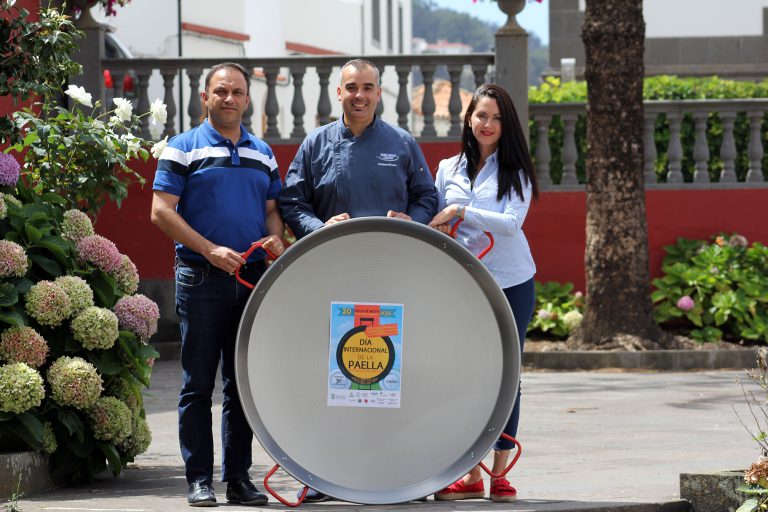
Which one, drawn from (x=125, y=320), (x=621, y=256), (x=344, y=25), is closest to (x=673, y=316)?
(x=621, y=256)

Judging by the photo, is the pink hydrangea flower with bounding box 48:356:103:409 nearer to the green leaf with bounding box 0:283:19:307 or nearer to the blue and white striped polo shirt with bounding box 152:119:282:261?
the green leaf with bounding box 0:283:19:307

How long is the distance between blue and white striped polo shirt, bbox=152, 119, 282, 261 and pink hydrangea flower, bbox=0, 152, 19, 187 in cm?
136

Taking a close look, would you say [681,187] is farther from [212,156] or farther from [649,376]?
[212,156]

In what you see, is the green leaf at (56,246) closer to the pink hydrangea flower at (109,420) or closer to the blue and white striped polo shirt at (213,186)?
the pink hydrangea flower at (109,420)

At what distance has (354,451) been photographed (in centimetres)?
587

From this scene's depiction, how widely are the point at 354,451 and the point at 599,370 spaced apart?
7.04m

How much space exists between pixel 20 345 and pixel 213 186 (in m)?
1.26

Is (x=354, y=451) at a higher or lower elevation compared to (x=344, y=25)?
lower

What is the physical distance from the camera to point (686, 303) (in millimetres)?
13328

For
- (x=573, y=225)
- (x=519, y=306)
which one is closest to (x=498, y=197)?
(x=519, y=306)

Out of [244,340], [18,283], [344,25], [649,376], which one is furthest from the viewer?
[344,25]

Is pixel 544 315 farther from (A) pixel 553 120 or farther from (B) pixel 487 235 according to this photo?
(B) pixel 487 235

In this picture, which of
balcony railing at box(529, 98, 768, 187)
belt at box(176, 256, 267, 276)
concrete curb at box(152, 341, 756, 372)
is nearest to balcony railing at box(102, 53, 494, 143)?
balcony railing at box(529, 98, 768, 187)

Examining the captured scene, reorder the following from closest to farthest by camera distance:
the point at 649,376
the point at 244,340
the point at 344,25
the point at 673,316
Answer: the point at 244,340
the point at 649,376
the point at 673,316
the point at 344,25
